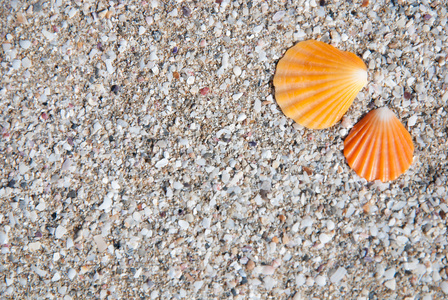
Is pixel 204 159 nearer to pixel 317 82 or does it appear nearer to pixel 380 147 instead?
pixel 317 82

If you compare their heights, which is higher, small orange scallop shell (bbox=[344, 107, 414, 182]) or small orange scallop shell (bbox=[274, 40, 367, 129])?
small orange scallop shell (bbox=[274, 40, 367, 129])

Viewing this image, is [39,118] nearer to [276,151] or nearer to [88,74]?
[88,74]

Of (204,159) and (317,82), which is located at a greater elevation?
(317,82)

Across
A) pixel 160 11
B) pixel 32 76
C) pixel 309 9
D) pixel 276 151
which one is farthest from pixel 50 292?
pixel 309 9

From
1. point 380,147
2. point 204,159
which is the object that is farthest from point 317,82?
point 204,159

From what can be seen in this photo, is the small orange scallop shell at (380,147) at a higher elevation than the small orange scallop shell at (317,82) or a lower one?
lower

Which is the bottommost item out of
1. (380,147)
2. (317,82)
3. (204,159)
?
(204,159)
